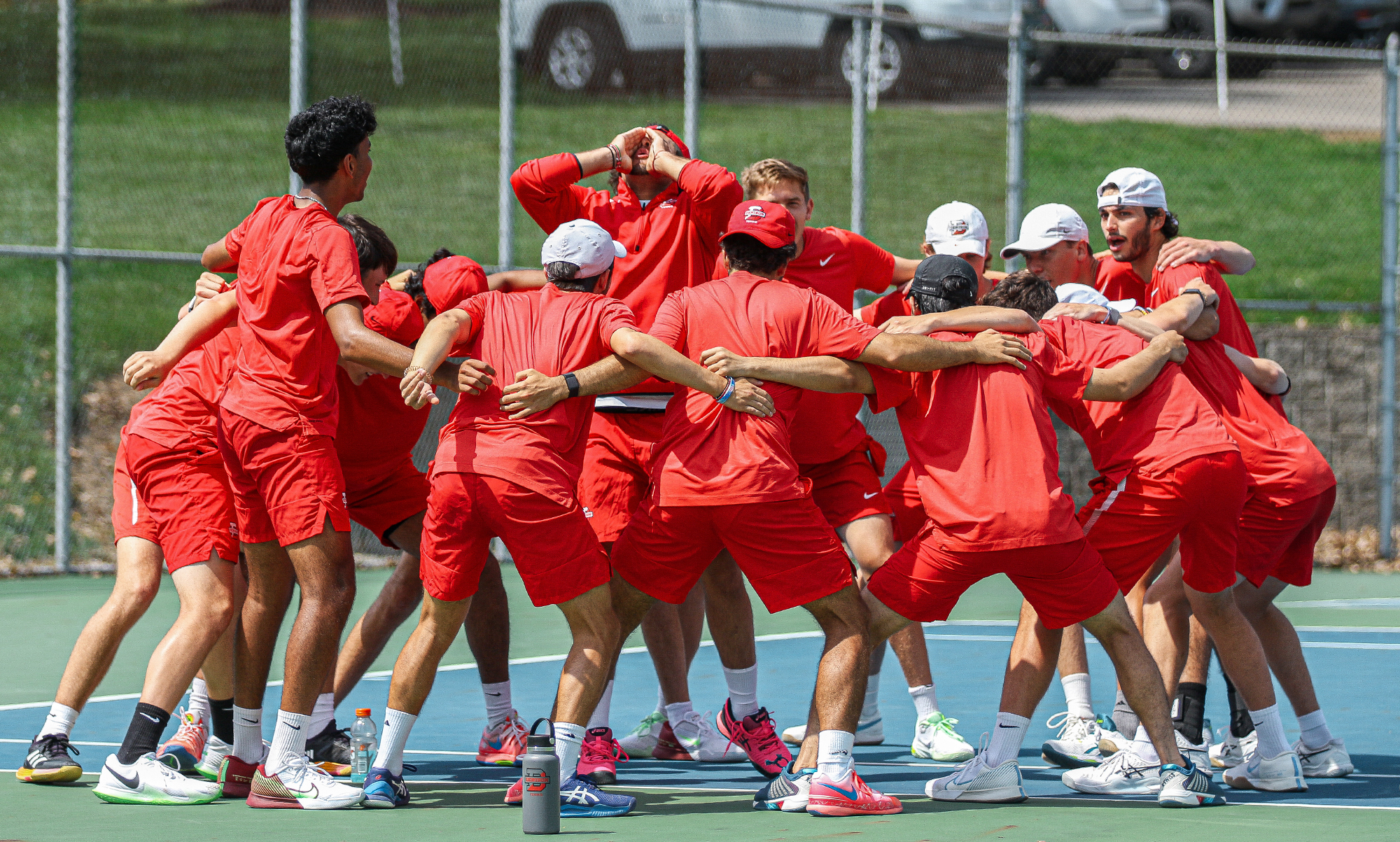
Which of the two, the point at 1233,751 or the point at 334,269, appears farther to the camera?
the point at 1233,751

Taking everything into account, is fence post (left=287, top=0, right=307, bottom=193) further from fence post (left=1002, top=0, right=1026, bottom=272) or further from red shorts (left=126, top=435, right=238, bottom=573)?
red shorts (left=126, top=435, right=238, bottom=573)

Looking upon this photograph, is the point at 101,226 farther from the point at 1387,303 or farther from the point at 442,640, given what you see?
the point at 1387,303

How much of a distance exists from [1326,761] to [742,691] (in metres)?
2.23

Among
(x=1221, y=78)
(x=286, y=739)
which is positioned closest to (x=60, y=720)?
(x=286, y=739)

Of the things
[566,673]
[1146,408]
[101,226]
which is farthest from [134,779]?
[101,226]

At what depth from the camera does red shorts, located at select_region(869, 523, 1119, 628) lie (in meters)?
5.67

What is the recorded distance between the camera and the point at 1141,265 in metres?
7.04

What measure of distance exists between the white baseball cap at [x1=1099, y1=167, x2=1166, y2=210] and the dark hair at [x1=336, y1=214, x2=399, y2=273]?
2863 mm

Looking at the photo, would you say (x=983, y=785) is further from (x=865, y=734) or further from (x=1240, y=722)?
(x=1240, y=722)

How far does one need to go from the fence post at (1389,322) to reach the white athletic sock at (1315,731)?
7061 mm

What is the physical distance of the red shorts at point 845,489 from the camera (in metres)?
6.49

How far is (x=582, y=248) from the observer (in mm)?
5957

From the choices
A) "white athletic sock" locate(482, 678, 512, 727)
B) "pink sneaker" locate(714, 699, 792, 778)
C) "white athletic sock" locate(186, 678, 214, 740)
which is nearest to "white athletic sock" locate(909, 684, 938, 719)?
"pink sneaker" locate(714, 699, 792, 778)

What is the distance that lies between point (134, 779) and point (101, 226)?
28.4 feet
